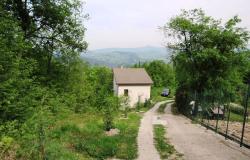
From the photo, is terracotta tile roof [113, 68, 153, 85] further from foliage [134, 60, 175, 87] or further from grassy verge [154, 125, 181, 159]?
foliage [134, 60, 175, 87]

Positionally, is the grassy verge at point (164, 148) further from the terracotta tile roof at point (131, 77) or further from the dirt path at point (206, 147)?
the terracotta tile roof at point (131, 77)

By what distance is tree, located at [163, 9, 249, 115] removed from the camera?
3139cm

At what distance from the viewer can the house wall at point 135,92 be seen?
43.8 meters

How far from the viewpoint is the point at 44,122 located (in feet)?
29.1

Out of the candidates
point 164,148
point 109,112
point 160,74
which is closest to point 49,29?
point 109,112

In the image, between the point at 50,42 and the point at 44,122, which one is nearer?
the point at 44,122

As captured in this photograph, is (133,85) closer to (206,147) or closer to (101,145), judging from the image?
(206,147)

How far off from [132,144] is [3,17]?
33.7 feet

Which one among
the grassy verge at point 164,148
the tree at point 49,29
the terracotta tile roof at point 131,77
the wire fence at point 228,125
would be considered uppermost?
the tree at point 49,29

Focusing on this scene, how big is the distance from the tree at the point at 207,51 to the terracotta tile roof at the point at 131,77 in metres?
10.9

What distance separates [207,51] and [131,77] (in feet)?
56.4

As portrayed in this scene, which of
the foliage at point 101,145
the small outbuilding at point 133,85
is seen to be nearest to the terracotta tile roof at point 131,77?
the small outbuilding at point 133,85

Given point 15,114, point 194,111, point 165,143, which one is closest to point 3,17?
point 15,114

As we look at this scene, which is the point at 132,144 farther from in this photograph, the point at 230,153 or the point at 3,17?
the point at 3,17
